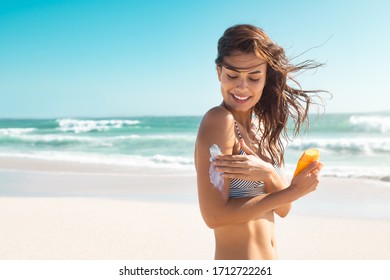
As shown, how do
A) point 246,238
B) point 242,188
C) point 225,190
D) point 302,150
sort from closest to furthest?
point 225,190, point 242,188, point 246,238, point 302,150

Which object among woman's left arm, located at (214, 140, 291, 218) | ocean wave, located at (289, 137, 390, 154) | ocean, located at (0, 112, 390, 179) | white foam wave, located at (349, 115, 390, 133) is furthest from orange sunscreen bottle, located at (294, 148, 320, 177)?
white foam wave, located at (349, 115, 390, 133)

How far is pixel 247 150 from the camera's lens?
1.98m

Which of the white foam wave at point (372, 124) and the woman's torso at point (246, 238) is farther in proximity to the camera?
the white foam wave at point (372, 124)

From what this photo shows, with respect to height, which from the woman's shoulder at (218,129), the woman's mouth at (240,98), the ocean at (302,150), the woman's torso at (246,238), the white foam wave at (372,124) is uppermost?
the white foam wave at (372,124)

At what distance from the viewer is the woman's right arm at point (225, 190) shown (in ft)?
6.00

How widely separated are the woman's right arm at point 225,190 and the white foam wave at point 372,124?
26.3 metres

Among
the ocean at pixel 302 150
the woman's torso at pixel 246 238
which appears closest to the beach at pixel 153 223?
the ocean at pixel 302 150

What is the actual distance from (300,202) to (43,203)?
4.36m

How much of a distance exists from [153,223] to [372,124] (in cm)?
2479

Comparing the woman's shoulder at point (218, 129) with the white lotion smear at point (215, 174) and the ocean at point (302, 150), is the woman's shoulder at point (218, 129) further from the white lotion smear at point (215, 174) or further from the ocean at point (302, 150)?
the ocean at point (302, 150)

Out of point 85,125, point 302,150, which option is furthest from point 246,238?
point 85,125

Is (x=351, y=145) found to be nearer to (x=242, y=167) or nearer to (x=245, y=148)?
(x=245, y=148)

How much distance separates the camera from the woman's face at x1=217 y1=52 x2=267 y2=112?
198 cm

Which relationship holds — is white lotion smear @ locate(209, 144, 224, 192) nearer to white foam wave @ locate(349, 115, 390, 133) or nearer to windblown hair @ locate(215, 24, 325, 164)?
windblown hair @ locate(215, 24, 325, 164)
